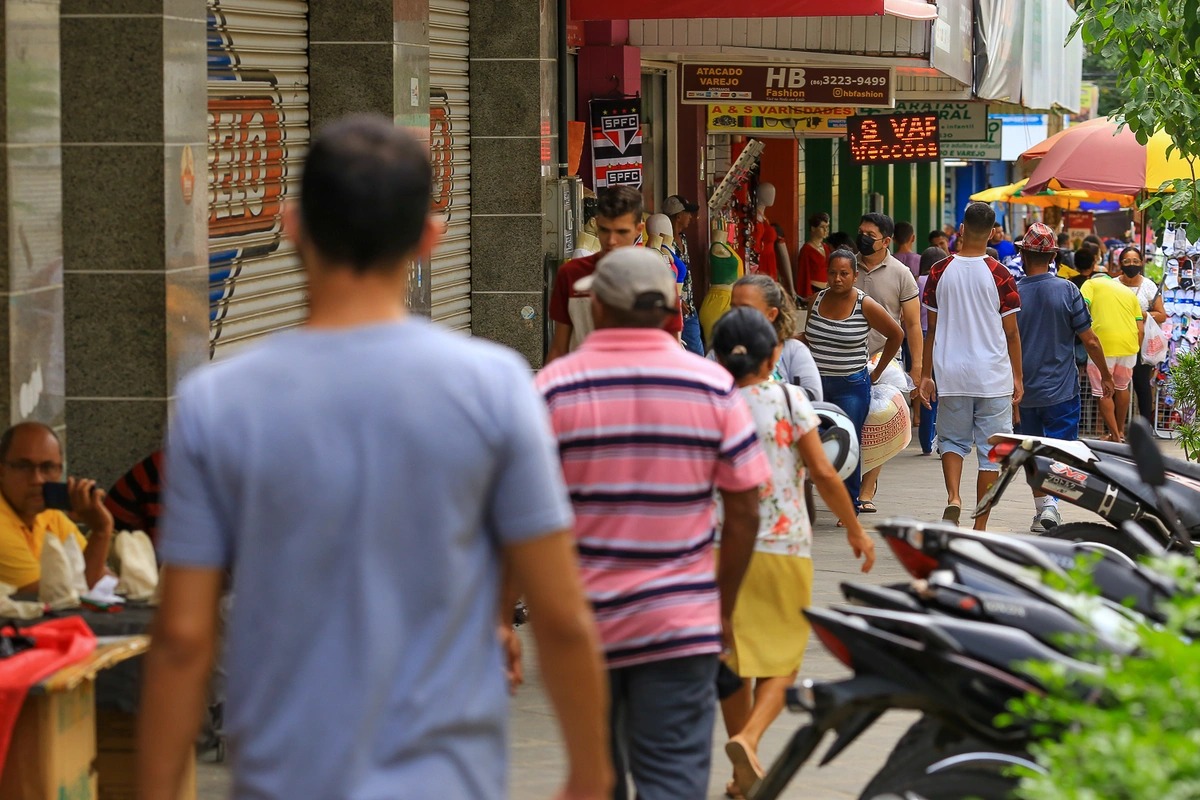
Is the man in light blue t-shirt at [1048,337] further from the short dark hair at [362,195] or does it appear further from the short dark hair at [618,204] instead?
the short dark hair at [362,195]

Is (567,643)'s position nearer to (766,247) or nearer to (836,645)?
(836,645)

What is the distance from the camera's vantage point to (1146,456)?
14.7ft

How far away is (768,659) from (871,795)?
65.2 inches

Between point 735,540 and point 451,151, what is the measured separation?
676 centimetres

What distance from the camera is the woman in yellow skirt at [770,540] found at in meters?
5.52

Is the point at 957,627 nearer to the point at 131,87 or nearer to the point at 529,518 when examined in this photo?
the point at 529,518

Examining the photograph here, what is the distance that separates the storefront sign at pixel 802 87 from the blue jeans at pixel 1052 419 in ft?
17.3

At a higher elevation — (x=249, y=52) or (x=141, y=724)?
(x=249, y=52)

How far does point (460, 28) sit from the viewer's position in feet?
36.6

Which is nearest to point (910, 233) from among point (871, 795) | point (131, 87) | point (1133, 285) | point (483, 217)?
point (1133, 285)

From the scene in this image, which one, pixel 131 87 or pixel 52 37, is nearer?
pixel 52 37

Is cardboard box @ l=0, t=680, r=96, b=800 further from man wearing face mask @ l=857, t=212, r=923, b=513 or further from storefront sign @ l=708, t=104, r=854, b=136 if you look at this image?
storefront sign @ l=708, t=104, r=854, b=136

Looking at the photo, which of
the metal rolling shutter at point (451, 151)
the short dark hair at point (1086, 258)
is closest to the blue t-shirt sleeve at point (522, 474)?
the metal rolling shutter at point (451, 151)

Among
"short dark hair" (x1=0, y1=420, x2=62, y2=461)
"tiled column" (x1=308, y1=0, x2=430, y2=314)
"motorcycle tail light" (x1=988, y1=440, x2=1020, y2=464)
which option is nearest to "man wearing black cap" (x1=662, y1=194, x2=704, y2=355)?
"tiled column" (x1=308, y1=0, x2=430, y2=314)
